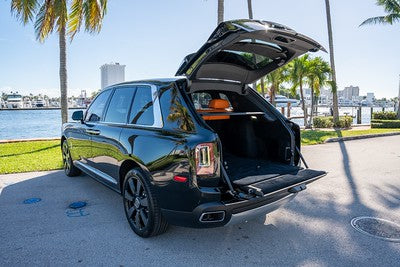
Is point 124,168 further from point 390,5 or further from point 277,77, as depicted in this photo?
point 390,5

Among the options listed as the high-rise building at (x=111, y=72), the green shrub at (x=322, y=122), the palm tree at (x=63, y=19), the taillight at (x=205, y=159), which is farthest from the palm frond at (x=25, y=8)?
the high-rise building at (x=111, y=72)

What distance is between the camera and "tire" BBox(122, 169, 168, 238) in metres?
3.00

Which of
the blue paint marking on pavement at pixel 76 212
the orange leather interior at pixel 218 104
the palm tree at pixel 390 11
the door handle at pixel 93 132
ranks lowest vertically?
the blue paint marking on pavement at pixel 76 212

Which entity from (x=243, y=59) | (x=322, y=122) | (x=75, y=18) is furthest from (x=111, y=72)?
(x=243, y=59)

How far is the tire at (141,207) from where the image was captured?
300cm

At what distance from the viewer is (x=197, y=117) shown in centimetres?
286

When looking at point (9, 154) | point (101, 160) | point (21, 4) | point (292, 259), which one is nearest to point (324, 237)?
point (292, 259)

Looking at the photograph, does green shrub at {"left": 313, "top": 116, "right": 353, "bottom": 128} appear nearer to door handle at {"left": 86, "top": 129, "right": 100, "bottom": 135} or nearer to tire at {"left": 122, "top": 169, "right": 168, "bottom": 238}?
door handle at {"left": 86, "top": 129, "right": 100, "bottom": 135}

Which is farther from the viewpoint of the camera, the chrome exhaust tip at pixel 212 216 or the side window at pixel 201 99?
the side window at pixel 201 99

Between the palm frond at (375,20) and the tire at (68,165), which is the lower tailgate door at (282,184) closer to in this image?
the tire at (68,165)

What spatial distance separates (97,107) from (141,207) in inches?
83.6

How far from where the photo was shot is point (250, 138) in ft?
14.0

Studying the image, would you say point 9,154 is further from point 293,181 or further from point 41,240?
point 293,181

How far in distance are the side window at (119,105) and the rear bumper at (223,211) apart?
4.89 ft
